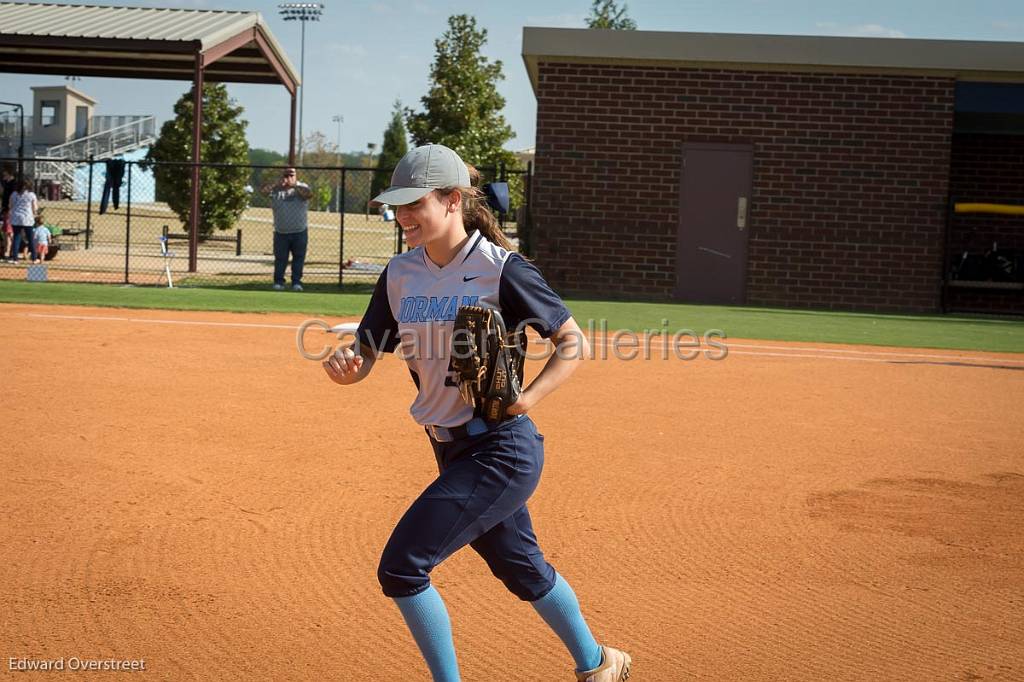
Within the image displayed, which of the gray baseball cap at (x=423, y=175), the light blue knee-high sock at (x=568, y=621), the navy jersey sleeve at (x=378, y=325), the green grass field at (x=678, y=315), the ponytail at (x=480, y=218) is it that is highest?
the gray baseball cap at (x=423, y=175)

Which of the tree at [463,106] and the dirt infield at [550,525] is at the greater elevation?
the tree at [463,106]

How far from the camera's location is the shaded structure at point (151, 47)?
24141 mm

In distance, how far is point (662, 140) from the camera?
862 inches

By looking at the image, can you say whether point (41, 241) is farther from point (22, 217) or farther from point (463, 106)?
point (463, 106)

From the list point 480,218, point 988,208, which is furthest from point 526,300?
point 988,208

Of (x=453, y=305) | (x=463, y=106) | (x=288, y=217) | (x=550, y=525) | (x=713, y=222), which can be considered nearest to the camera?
(x=453, y=305)

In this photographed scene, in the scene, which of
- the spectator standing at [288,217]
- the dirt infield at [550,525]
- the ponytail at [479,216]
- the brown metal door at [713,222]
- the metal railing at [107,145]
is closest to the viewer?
the ponytail at [479,216]

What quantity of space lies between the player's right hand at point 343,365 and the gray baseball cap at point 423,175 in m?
0.59

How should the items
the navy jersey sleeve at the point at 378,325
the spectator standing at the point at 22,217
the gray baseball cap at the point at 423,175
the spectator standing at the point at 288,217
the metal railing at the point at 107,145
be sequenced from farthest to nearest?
the metal railing at the point at 107,145 < the spectator standing at the point at 22,217 < the spectator standing at the point at 288,217 < the navy jersey sleeve at the point at 378,325 < the gray baseball cap at the point at 423,175

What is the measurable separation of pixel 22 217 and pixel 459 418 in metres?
23.7

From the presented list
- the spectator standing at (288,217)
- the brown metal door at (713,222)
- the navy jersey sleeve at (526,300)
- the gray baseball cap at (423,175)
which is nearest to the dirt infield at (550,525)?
the navy jersey sleeve at (526,300)

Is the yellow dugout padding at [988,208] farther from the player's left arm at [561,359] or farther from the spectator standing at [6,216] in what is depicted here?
the spectator standing at [6,216]

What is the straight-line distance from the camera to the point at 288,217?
65.1ft

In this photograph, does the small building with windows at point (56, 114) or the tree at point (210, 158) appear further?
the small building with windows at point (56, 114)
